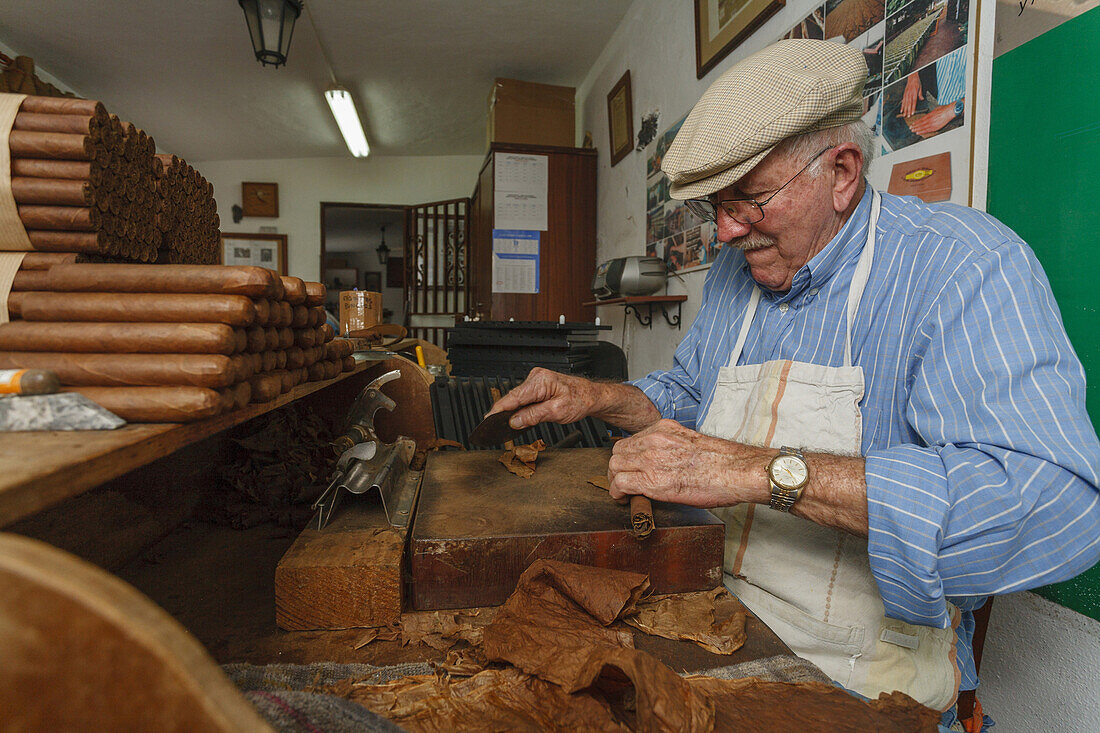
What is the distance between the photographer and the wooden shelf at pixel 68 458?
0.41 m

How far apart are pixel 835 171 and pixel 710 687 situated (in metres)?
1.15

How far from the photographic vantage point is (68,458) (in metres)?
0.47

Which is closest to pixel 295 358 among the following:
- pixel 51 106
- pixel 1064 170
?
pixel 51 106

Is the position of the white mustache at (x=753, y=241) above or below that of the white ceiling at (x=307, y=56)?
below

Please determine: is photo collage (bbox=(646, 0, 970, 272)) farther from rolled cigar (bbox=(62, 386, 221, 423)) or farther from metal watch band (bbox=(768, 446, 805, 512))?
rolled cigar (bbox=(62, 386, 221, 423))

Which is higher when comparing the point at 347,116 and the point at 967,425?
the point at 347,116

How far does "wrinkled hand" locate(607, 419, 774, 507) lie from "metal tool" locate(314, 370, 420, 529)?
47 cm

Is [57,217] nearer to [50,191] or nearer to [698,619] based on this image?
[50,191]

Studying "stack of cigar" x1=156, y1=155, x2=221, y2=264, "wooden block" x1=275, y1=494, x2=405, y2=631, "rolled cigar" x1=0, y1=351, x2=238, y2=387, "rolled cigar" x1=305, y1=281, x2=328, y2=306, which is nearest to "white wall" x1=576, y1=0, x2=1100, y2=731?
"wooden block" x1=275, y1=494, x2=405, y2=631

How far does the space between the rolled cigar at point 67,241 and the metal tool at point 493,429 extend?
0.85 meters

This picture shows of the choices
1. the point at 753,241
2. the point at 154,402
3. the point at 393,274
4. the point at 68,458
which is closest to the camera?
the point at 68,458

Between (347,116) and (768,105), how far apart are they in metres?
5.44

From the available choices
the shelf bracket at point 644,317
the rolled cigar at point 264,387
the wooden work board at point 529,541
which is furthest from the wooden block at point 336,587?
the shelf bracket at point 644,317

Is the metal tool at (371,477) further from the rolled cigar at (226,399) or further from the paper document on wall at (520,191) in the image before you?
the paper document on wall at (520,191)
